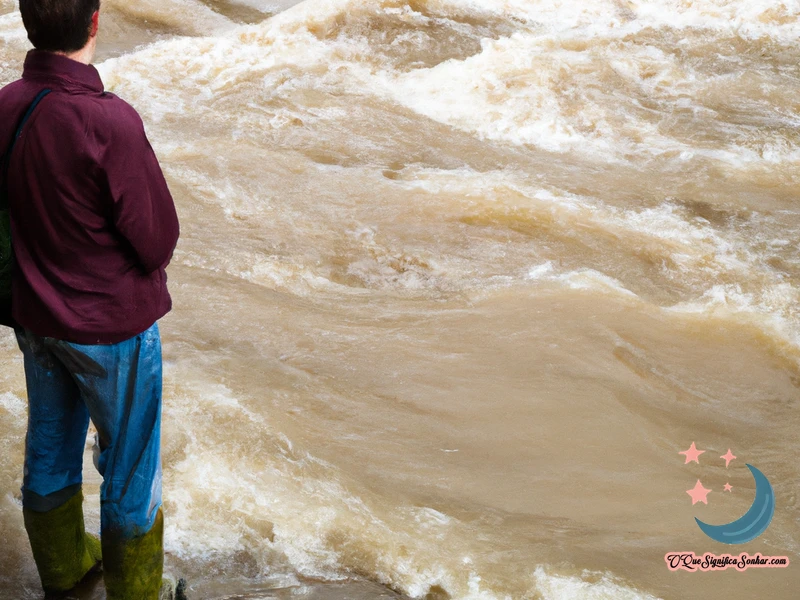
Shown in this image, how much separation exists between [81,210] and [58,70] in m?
0.28

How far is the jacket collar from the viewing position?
164 cm

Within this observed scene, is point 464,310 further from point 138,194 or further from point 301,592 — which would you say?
point 138,194

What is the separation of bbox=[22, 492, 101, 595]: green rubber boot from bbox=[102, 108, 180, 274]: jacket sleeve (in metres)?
0.71

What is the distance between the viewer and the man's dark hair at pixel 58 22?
5.24 ft

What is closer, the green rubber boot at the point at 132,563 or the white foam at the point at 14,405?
the green rubber boot at the point at 132,563

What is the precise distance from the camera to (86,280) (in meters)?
1.71

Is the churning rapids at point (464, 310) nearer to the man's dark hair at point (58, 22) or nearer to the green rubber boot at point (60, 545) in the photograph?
the green rubber boot at point (60, 545)

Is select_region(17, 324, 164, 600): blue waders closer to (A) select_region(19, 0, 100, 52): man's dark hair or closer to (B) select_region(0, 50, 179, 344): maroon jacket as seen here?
(B) select_region(0, 50, 179, 344): maroon jacket

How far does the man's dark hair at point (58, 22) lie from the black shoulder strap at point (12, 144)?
101 millimetres

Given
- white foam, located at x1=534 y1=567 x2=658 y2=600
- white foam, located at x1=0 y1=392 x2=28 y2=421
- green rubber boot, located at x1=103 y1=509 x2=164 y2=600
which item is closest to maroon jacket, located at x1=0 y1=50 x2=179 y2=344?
green rubber boot, located at x1=103 y1=509 x2=164 y2=600

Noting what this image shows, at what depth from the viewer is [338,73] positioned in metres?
6.79

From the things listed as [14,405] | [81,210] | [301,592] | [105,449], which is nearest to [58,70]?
[81,210]

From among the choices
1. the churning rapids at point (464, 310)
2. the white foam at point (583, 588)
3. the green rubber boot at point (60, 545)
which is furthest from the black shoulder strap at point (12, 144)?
the white foam at point (583, 588)

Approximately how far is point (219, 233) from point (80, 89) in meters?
2.98
